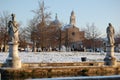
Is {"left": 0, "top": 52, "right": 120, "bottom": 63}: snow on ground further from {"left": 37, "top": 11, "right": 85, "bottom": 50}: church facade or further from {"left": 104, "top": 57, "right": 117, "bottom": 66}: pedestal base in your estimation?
{"left": 37, "top": 11, "right": 85, "bottom": 50}: church facade

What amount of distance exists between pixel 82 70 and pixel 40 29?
27.9 meters

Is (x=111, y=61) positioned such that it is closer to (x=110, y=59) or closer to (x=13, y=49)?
(x=110, y=59)

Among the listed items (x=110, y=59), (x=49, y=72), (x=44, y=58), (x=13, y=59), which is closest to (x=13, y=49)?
(x=13, y=59)

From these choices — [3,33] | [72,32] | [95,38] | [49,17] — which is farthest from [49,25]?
[72,32]

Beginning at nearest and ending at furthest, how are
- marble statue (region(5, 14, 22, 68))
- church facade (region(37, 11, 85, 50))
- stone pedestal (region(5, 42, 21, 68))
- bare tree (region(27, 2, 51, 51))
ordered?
stone pedestal (region(5, 42, 21, 68))
marble statue (region(5, 14, 22, 68))
bare tree (region(27, 2, 51, 51))
church facade (region(37, 11, 85, 50))

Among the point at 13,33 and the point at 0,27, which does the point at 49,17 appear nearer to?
the point at 0,27

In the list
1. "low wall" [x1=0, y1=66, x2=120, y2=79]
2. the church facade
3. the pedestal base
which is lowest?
"low wall" [x1=0, y1=66, x2=120, y2=79]

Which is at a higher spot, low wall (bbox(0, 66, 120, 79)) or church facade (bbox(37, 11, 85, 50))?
church facade (bbox(37, 11, 85, 50))

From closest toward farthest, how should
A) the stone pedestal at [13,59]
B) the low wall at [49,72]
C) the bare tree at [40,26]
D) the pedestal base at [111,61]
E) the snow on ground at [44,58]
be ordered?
the low wall at [49,72] → the stone pedestal at [13,59] → the pedestal base at [111,61] → the snow on ground at [44,58] → the bare tree at [40,26]

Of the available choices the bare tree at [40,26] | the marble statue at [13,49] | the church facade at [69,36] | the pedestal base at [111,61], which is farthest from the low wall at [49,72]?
the church facade at [69,36]

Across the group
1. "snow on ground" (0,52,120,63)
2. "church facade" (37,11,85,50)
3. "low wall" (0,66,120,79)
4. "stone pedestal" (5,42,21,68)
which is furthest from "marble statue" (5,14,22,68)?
"church facade" (37,11,85,50)

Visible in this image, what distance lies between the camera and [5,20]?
6594cm

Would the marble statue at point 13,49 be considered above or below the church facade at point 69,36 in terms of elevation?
below

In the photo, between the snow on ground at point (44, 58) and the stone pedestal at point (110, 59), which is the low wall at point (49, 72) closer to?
the stone pedestal at point (110, 59)
